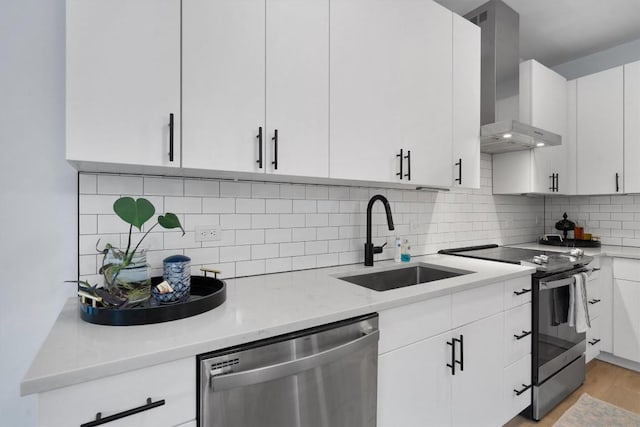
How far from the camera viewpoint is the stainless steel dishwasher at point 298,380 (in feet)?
2.96

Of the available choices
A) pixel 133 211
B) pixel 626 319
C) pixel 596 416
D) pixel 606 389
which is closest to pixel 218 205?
pixel 133 211

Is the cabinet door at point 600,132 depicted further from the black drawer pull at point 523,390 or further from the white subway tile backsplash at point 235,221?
the white subway tile backsplash at point 235,221

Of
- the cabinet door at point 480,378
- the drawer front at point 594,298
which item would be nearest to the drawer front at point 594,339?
the drawer front at point 594,298

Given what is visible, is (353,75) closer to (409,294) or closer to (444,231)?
(409,294)

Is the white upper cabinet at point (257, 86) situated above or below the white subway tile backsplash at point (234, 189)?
above

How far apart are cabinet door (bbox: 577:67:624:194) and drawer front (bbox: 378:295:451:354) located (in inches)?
98.7

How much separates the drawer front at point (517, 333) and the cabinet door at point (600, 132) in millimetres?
1830

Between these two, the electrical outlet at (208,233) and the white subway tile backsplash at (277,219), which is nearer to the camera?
the white subway tile backsplash at (277,219)

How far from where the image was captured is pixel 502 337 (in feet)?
5.84

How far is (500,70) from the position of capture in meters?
2.47

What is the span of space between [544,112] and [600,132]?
0.61 m

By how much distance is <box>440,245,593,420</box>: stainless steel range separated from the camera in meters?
1.97

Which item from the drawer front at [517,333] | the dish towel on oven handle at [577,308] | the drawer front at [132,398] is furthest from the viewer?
the dish towel on oven handle at [577,308]

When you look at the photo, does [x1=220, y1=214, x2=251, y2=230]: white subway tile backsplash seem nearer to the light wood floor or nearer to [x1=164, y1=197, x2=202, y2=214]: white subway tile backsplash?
[x1=164, y1=197, x2=202, y2=214]: white subway tile backsplash
